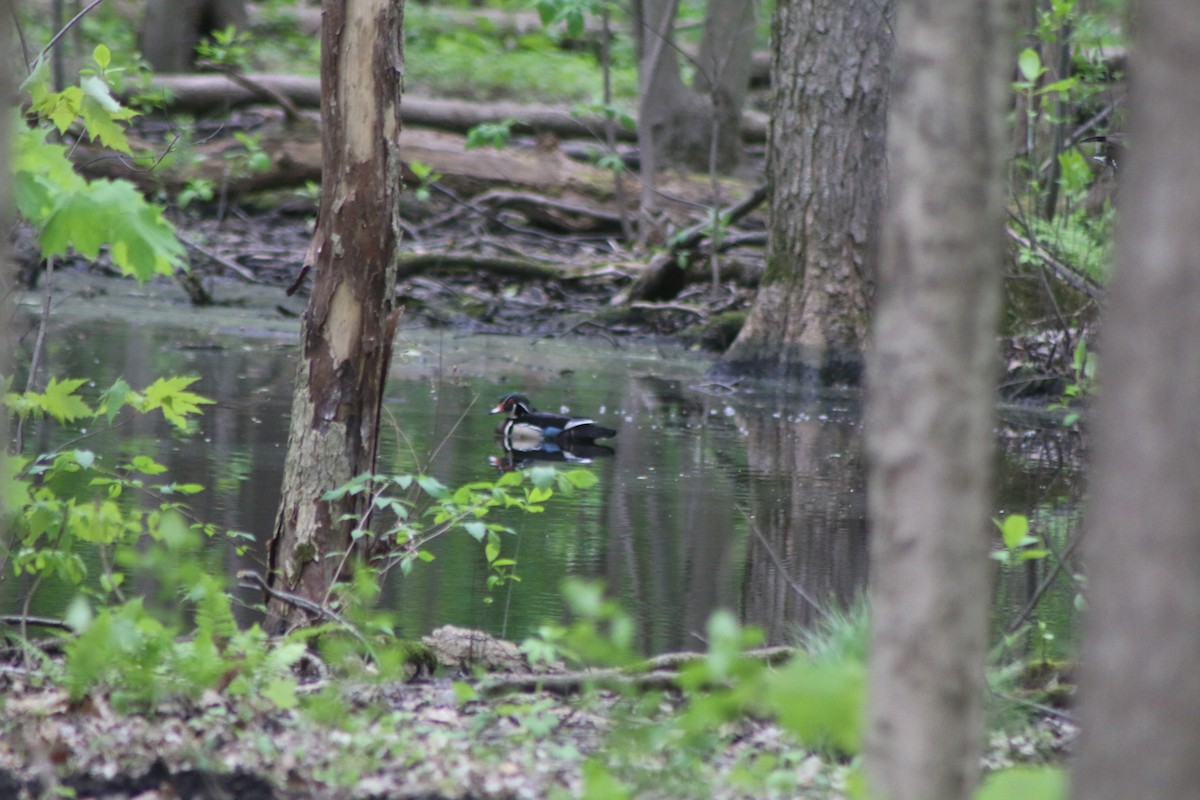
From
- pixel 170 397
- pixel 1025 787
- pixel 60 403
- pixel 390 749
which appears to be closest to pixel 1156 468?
pixel 1025 787

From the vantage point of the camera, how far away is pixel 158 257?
383 centimetres

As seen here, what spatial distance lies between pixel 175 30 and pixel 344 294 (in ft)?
67.4

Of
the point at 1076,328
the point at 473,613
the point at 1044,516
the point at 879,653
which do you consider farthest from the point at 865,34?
the point at 879,653

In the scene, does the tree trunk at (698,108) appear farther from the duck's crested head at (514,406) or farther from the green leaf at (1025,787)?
the green leaf at (1025,787)

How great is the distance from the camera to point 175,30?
80.9ft

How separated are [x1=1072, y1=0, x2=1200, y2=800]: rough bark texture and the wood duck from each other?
8.00m

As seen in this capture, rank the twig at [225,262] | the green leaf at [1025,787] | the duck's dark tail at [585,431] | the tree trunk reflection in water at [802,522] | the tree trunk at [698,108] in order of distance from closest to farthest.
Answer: the green leaf at [1025,787] → the tree trunk reflection in water at [802,522] → the duck's dark tail at [585,431] → the twig at [225,262] → the tree trunk at [698,108]

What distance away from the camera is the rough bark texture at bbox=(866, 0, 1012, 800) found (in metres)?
2.58

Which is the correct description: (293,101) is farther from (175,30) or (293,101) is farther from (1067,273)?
(1067,273)

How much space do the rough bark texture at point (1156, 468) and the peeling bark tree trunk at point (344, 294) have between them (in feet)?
12.1

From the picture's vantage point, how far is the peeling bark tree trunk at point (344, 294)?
5.70 m

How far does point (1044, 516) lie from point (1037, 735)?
4052 millimetres

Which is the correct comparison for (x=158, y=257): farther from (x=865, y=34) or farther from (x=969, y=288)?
(x=865, y=34)

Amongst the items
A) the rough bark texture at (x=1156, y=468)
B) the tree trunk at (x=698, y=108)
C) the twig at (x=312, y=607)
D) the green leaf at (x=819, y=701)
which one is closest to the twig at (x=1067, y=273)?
the twig at (x=312, y=607)
